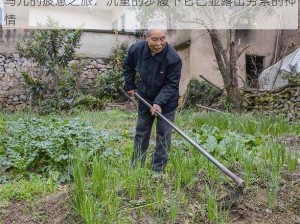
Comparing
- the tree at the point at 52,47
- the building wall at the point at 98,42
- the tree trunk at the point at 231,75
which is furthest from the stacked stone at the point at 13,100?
the tree trunk at the point at 231,75

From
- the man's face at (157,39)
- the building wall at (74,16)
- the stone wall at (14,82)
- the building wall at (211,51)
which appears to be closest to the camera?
the man's face at (157,39)

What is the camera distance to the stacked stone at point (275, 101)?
827 cm

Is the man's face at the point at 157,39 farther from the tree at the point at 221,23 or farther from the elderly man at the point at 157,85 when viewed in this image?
the tree at the point at 221,23

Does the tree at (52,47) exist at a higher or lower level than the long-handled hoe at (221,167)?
higher

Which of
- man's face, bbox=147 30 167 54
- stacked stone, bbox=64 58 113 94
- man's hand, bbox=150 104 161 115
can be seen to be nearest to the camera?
man's face, bbox=147 30 167 54

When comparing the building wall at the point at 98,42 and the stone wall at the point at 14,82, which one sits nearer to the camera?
the stone wall at the point at 14,82

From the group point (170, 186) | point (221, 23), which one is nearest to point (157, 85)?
point (170, 186)

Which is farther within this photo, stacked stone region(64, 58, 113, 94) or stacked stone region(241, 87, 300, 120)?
stacked stone region(64, 58, 113, 94)

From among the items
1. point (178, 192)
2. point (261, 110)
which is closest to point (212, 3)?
point (261, 110)

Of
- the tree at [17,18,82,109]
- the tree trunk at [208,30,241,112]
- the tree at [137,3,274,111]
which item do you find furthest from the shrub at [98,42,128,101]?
the tree trunk at [208,30,241,112]

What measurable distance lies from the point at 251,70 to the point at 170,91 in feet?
31.7

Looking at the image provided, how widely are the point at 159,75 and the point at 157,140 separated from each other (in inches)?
23.9

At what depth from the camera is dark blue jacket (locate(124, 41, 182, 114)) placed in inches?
132

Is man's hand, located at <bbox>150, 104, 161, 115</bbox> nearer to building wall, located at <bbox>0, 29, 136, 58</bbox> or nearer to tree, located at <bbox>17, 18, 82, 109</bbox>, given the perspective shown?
tree, located at <bbox>17, 18, 82, 109</bbox>
